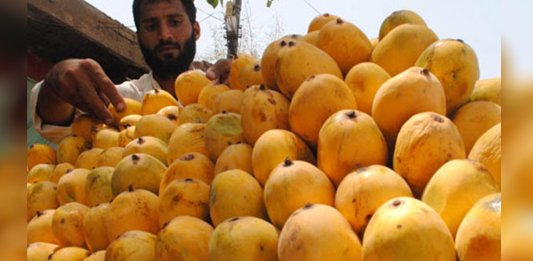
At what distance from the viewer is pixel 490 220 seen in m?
1.08

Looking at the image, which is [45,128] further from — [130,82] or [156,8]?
[156,8]

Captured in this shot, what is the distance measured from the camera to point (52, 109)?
3.44 metres

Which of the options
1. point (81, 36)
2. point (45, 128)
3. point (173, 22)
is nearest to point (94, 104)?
point (45, 128)

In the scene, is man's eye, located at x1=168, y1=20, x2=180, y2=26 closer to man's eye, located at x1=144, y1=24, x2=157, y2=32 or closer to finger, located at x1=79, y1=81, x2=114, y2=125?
man's eye, located at x1=144, y1=24, x2=157, y2=32

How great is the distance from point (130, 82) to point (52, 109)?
1.10 meters

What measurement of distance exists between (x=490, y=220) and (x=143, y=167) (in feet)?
4.40

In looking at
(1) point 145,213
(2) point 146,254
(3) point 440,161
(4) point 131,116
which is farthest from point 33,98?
(3) point 440,161

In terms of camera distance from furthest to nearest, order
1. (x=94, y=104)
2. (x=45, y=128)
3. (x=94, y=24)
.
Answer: (x=94, y=24) → (x=45, y=128) → (x=94, y=104)

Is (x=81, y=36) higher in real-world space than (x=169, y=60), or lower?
higher

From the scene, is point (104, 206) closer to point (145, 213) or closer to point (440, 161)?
point (145, 213)

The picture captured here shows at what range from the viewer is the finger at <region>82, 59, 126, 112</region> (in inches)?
119

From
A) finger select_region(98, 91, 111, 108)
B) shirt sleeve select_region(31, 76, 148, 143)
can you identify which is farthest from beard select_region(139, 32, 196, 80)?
finger select_region(98, 91, 111, 108)

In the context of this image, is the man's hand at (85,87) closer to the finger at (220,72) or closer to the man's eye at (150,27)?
the finger at (220,72)

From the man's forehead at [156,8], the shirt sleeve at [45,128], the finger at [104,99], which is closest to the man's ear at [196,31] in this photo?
the man's forehead at [156,8]
